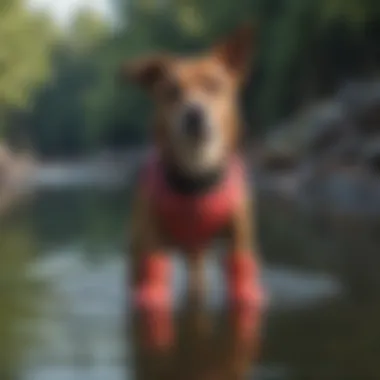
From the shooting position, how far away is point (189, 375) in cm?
99

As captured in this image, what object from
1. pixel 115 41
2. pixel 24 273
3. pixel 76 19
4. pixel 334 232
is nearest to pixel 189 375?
pixel 24 273

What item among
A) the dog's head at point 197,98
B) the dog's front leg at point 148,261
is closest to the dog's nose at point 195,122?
the dog's head at point 197,98

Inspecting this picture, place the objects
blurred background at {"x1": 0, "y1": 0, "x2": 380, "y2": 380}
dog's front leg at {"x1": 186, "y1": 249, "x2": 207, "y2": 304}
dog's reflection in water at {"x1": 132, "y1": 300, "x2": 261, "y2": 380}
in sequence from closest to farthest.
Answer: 1. dog's reflection in water at {"x1": 132, "y1": 300, "x2": 261, "y2": 380}
2. blurred background at {"x1": 0, "y1": 0, "x2": 380, "y2": 380}
3. dog's front leg at {"x1": 186, "y1": 249, "x2": 207, "y2": 304}

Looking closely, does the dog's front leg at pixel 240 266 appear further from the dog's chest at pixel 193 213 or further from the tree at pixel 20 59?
the tree at pixel 20 59

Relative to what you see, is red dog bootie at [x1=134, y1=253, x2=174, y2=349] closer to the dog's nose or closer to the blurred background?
the blurred background

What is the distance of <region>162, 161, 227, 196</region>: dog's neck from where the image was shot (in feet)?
4.21

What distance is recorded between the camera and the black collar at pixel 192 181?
1283 mm

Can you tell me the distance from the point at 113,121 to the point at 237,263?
257cm

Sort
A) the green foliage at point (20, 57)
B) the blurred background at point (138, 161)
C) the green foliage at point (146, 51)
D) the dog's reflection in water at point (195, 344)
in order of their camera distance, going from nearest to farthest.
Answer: the dog's reflection in water at point (195, 344)
the blurred background at point (138, 161)
the green foliage at point (146, 51)
the green foliage at point (20, 57)

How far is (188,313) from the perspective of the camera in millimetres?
1290

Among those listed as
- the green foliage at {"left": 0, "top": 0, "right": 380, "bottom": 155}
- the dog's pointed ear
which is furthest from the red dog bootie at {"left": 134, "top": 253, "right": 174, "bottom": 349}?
the green foliage at {"left": 0, "top": 0, "right": 380, "bottom": 155}

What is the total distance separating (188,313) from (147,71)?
0.89 ft

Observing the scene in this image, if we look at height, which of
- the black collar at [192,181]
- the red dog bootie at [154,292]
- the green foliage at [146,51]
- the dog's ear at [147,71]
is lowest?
the red dog bootie at [154,292]

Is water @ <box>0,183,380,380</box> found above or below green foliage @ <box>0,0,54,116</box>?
below
